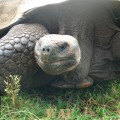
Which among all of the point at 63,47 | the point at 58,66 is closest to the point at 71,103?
the point at 58,66

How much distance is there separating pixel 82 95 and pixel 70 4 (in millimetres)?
921

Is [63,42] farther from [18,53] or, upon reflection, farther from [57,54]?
[18,53]

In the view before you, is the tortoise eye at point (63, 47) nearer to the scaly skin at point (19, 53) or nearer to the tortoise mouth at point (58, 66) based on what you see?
the tortoise mouth at point (58, 66)

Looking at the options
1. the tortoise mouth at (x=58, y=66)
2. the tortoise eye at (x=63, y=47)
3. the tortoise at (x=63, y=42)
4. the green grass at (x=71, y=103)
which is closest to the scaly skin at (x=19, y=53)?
the tortoise at (x=63, y=42)

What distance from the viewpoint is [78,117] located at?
3.06m

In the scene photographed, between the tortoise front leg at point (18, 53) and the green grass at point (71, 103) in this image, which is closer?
the green grass at point (71, 103)

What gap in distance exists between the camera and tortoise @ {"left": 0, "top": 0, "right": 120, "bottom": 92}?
3.23m

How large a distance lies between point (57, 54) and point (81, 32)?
860mm

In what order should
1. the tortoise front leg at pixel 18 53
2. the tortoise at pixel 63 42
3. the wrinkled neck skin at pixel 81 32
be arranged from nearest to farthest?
the tortoise at pixel 63 42 → the tortoise front leg at pixel 18 53 → the wrinkled neck skin at pixel 81 32

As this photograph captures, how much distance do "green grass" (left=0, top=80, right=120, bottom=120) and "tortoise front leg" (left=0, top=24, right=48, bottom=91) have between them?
0.24 m

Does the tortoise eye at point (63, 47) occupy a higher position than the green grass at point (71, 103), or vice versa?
the tortoise eye at point (63, 47)

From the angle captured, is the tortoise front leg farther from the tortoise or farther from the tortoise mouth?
the tortoise mouth

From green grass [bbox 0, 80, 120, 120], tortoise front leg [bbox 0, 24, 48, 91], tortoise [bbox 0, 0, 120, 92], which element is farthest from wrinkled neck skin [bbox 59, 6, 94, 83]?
tortoise front leg [bbox 0, 24, 48, 91]

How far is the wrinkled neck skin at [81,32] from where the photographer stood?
3670 millimetres
